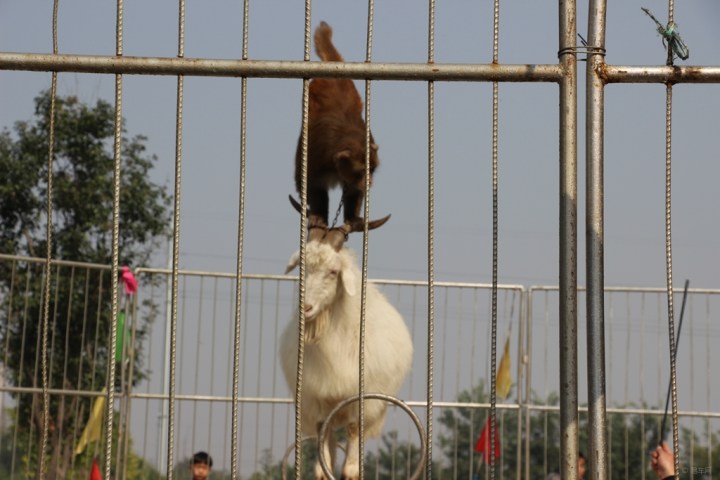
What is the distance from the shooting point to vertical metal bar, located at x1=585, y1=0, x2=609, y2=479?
10.9ft

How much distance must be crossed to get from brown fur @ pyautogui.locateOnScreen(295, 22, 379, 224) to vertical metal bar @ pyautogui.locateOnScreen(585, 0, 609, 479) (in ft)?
14.3

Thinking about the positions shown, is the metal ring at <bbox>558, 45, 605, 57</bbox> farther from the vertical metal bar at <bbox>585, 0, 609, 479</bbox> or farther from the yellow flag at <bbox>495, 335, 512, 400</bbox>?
the yellow flag at <bbox>495, 335, 512, 400</bbox>

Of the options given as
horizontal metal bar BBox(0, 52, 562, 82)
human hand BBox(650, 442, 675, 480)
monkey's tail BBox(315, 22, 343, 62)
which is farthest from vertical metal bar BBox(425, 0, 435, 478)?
monkey's tail BBox(315, 22, 343, 62)

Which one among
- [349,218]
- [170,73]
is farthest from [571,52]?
[349,218]

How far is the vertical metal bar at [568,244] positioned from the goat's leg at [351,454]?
15.6 ft

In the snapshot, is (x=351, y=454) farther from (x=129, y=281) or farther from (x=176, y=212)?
(x=176, y=212)

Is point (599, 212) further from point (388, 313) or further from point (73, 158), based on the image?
point (73, 158)

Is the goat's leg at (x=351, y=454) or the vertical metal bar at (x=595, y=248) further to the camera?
the goat's leg at (x=351, y=454)

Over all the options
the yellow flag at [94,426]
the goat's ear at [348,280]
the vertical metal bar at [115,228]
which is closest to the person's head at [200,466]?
the yellow flag at [94,426]

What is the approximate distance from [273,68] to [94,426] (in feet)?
28.1

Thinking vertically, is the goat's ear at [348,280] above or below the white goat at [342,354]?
above

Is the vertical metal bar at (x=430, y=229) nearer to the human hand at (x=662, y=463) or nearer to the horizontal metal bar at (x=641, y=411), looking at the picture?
the human hand at (x=662, y=463)

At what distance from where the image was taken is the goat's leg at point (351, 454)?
26.4 ft

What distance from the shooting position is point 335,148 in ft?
26.2
